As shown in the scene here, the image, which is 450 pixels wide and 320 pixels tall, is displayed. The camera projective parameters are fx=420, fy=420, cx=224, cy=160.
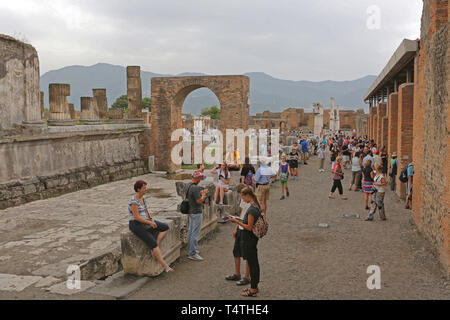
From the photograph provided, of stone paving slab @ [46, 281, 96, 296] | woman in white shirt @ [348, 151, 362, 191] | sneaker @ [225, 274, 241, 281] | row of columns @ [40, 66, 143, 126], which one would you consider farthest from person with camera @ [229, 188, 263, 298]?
row of columns @ [40, 66, 143, 126]

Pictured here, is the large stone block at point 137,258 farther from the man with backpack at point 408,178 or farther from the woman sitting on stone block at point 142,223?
the man with backpack at point 408,178

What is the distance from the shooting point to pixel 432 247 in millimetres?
7246

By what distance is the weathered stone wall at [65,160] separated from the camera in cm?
1176

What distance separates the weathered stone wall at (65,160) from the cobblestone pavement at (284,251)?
74cm

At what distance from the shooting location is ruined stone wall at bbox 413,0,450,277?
6.57 meters

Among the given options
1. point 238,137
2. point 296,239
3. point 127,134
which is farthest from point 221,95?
point 296,239

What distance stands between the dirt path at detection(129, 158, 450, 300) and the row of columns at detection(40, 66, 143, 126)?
9.64 meters

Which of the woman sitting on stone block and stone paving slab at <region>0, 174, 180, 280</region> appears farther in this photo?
stone paving slab at <region>0, 174, 180, 280</region>

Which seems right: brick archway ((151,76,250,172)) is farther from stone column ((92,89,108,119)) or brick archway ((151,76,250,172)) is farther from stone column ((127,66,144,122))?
stone column ((92,89,108,119))

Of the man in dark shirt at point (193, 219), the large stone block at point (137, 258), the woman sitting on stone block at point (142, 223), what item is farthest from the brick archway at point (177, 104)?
the large stone block at point (137, 258)

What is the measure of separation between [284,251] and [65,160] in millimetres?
9654

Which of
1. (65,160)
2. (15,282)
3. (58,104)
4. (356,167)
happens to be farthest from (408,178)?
(58,104)
